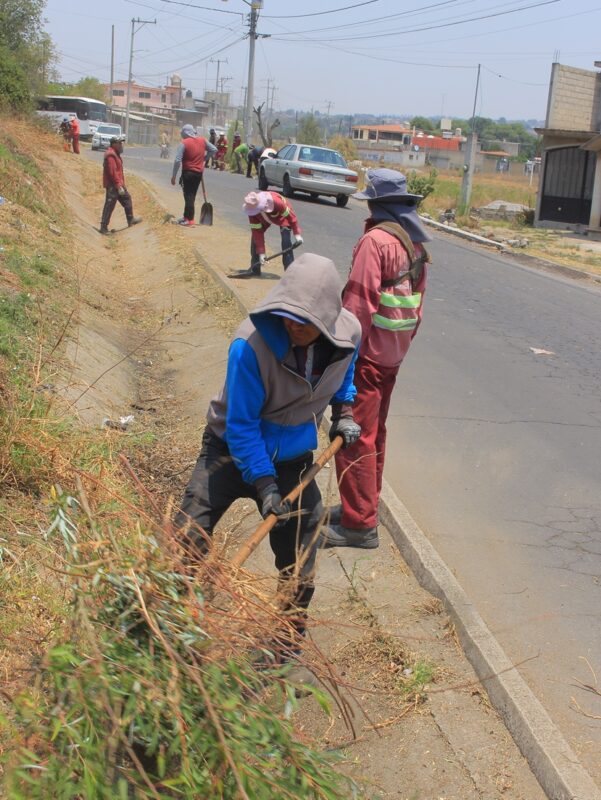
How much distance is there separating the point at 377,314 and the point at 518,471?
219 centimetres

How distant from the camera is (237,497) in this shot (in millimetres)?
3721

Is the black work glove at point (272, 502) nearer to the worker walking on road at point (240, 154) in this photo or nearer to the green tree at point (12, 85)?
the green tree at point (12, 85)

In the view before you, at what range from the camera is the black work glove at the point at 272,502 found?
337 cm

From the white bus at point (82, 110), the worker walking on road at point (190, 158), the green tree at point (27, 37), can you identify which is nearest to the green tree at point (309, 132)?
the white bus at point (82, 110)

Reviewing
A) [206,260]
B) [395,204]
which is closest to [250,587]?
[395,204]

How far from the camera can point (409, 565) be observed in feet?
16.2

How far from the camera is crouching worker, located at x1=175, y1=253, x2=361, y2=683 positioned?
3344 mm

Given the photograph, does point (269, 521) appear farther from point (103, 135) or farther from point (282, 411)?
point (103, 135)

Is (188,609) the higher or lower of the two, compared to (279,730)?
higher

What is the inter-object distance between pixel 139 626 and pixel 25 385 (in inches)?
137

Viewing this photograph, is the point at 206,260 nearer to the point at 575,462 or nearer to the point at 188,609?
the point at 575,462

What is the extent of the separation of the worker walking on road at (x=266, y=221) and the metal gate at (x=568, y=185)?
20099 millimetres

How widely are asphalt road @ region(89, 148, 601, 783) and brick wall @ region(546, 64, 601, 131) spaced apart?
20.0 m

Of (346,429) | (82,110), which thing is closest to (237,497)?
(346,429)
